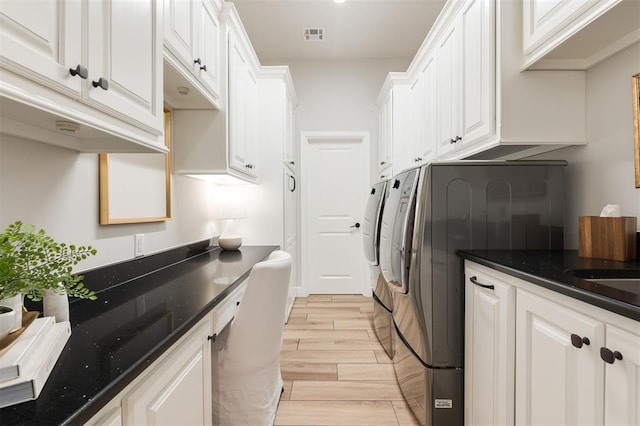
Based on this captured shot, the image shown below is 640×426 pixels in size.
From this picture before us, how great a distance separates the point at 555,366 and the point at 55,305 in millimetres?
1445

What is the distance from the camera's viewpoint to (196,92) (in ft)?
5.98

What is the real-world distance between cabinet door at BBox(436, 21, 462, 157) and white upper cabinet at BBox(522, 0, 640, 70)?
1.88 ft

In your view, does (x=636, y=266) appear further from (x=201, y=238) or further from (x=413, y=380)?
(x=201, y=238)

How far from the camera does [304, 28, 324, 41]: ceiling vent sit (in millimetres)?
3579

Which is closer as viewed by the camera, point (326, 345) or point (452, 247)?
point (452, 247)

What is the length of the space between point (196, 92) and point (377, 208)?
1665 millimetres

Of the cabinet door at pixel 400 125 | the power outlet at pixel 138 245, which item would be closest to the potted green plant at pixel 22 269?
the power outlet at pixel 138 245

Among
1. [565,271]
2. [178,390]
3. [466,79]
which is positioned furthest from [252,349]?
[466,79]

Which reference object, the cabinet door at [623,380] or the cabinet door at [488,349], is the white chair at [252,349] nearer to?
the cabinet door at [488,349]

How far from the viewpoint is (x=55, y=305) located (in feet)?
2.87

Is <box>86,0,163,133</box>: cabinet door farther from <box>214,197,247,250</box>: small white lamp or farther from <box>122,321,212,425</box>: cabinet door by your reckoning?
<box>214,197,247,250</box>: small white lamp

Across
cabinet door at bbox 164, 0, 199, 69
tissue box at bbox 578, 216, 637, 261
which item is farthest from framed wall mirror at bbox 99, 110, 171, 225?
tissue box at bbox 578, 216, 637, 261

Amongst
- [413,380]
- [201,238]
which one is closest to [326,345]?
[413,380]

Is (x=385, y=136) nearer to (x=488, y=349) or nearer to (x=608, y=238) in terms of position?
(x=608, y=238)
